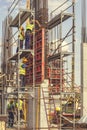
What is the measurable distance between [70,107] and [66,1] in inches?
275

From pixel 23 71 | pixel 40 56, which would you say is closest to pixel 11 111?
pixel 23 71

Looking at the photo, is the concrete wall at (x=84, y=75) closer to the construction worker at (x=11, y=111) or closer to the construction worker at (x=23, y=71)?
the construction worker at (x=23, y=71)

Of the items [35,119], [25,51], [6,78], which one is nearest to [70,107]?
[6,78]

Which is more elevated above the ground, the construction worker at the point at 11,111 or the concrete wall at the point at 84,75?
the concrete wall at the point at 84,75

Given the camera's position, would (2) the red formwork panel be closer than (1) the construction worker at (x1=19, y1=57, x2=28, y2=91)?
Yes

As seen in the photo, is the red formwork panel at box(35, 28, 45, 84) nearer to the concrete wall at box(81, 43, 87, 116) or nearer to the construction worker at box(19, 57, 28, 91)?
the construction worker at box(19, 57, 28, 91)

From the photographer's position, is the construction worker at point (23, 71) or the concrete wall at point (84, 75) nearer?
the concrete wall at point (84, 75)

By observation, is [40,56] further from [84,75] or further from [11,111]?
[11,111]

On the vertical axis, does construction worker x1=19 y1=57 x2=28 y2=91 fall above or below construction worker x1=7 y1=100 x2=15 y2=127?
above

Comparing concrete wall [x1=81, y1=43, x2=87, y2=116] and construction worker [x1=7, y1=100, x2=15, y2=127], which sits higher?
concrete wall [x1=81, y1=43, x2=87, y2=116]

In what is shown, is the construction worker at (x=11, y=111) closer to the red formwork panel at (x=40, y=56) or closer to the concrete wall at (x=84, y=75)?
the red formwork panel at (x=40, y=56)

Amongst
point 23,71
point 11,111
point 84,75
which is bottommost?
point 11,111

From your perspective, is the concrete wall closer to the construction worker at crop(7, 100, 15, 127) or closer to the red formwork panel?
the red formwork panel

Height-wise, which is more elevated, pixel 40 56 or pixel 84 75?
pixel 40 56
